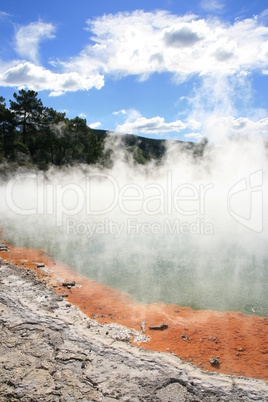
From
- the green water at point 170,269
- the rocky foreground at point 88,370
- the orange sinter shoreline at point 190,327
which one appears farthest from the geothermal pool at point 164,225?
the rocky foreground at point 88,370

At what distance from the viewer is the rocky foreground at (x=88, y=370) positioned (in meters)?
3.41

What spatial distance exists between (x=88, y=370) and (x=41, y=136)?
2685 centimetres

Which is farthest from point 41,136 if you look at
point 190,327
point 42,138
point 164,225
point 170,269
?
point 190,327

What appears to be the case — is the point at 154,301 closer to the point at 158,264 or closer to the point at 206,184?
the point at 158,264

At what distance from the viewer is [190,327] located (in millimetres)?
5504

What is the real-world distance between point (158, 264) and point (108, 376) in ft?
15.6

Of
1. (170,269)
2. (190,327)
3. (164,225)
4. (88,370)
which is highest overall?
(164,225)

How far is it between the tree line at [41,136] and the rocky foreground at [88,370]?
69.5 feet

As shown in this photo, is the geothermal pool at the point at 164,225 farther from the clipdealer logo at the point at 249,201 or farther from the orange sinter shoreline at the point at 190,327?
the orange sinter shoreline at the point at 190,327

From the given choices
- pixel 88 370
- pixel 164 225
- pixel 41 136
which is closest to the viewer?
pixel 88 370

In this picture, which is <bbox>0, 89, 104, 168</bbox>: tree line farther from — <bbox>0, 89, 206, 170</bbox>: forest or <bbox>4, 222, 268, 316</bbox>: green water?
<bbox>4, 222, 268, 316</bbox>: green water

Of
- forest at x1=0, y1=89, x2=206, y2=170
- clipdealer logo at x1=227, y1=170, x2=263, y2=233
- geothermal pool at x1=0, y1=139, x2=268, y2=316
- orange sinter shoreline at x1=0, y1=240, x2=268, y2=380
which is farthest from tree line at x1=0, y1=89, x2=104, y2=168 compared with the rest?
orange sinter shoreline at x1=0, y1=240, x2=268, y2=380

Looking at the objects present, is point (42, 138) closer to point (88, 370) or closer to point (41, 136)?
point (41, 136)

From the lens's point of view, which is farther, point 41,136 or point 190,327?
point 41,136
